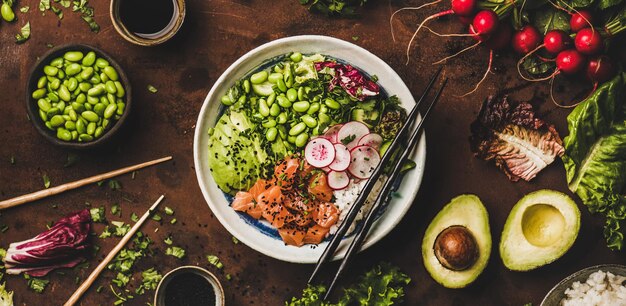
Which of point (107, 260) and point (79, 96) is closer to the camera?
point (79, 96)

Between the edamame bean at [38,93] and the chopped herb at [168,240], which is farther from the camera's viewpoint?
the chopped herb at [168,240]

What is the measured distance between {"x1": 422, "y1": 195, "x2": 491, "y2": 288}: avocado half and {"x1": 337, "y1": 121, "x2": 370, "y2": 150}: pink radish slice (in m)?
0.53

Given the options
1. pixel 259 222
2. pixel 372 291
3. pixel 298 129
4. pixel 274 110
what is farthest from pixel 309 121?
pixel 372 291

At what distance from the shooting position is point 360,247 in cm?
279

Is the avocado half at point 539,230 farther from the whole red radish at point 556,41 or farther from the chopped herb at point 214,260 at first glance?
the chopped herb at point 214,260

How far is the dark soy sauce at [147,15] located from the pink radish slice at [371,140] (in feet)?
3.76

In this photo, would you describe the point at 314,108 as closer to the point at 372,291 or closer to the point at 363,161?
the point at 363,161

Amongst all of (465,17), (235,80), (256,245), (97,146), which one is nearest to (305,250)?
(256,245)

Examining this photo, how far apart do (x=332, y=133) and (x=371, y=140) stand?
0.18 meters

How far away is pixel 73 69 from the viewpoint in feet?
9.64

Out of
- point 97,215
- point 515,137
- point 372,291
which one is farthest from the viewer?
point 97,215

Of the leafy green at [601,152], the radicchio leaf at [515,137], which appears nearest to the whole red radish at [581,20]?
the leafy green at [601,152]

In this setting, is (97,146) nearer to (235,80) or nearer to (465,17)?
(235,80)

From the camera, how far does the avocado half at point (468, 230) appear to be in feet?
9.24
